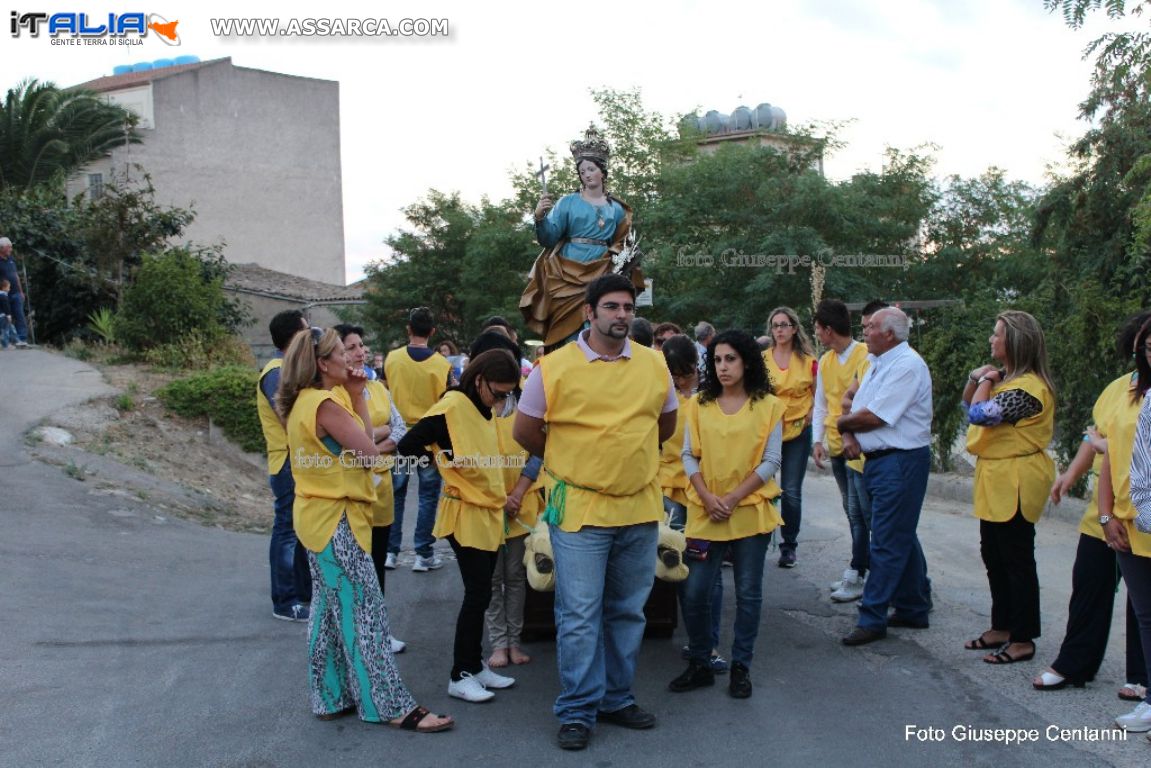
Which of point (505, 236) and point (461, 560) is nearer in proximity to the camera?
point (461, 560)

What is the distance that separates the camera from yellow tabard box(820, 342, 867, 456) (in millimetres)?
7840

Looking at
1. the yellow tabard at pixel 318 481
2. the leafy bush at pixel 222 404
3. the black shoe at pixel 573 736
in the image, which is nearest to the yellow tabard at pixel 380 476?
the yellow tabard at pixel 318 481

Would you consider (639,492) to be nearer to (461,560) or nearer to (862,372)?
(461,560)

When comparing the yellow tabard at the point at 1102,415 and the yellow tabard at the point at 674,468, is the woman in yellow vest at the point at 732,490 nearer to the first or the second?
the yellow tabard at the point at 674,468

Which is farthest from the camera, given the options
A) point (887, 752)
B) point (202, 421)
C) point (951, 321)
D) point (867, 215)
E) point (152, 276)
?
point (867, 215)

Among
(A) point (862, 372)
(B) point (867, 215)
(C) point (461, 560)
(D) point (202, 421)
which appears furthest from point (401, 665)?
(B) point (867, 215)

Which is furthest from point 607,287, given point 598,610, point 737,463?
point 598,610

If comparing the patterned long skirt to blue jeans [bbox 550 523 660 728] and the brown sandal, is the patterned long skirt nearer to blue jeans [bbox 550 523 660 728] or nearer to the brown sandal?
the brown sandal

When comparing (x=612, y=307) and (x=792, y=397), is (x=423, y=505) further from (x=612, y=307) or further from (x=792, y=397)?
(x=612, y=307)

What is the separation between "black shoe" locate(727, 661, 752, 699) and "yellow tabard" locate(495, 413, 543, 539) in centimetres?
146

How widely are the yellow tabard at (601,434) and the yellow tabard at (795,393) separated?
144 inches

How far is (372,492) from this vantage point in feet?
17.7

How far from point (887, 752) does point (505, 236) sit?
24955 mm

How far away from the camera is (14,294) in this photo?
1714cm
